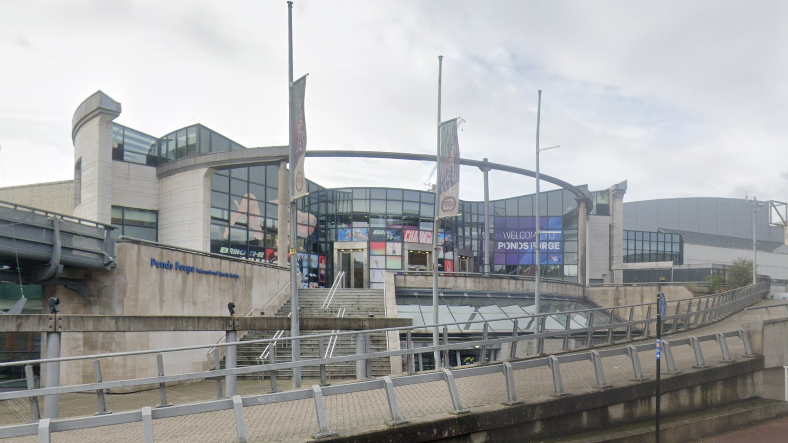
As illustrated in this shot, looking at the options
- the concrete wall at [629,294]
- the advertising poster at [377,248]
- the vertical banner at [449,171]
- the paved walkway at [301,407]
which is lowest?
the concrete wall at [629,294]

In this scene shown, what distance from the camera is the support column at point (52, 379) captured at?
10.3 metres

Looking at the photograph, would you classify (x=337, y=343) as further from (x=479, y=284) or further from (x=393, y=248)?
(x=393, y=248)

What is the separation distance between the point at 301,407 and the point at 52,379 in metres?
5.45

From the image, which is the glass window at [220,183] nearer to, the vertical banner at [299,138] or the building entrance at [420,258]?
the building entrance at [420,258]

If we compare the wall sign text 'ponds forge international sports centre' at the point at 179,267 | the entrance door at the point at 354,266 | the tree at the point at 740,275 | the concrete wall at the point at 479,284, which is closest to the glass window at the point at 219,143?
the wall sign text 'ponds forge international sports centre' at the point at 179,267

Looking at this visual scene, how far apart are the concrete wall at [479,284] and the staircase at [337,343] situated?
2257 millimetres

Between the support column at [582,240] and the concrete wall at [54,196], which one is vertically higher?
the concrete wall at [54,196]

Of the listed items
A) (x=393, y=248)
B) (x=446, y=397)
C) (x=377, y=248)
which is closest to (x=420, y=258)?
(x=393, y=248)

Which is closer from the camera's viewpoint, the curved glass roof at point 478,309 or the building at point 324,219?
the curved glass roof at point 478,309

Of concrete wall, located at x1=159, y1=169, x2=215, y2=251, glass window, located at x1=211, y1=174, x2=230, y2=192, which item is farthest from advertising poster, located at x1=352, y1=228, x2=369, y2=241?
concrete wall, located at x1=159, y1=169, x2=215, y2=251

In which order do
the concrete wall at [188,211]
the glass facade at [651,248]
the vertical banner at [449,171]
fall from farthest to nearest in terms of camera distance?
the glass facade at [651,248]
the concrete wall at [188,211]
the vertical banner at [449,171]

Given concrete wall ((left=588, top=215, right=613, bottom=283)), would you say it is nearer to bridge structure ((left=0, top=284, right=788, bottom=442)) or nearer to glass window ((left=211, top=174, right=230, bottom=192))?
glass window ((left=211, top=174, right=230, bottom=192))

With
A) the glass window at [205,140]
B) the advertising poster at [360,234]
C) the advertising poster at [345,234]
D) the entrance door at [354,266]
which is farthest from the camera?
the advertising poster at [345,234]

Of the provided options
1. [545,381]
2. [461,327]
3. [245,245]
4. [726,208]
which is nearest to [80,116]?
[245,245]
